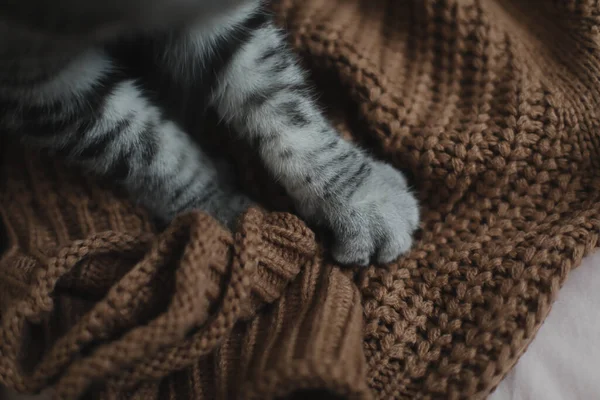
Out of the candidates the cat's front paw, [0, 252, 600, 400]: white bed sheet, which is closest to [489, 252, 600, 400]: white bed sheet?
[0, 252, 600, 400]: white bed sheet

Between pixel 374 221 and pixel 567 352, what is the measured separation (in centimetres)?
27

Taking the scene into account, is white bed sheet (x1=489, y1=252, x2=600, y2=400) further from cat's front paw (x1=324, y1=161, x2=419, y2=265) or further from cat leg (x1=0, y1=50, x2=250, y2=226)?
cat leg (x1=0, y1=50, x2=250, y2=226)

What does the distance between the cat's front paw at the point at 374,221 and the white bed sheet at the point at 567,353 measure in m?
0.19

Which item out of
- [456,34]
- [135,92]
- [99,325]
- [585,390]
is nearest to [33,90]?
[135,92]

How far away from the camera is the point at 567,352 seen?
23.5 inches

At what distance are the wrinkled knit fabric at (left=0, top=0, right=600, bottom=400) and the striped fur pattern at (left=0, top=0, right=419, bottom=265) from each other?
0.13 feet

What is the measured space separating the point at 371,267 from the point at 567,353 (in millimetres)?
247

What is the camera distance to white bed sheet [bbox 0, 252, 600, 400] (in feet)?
1.87

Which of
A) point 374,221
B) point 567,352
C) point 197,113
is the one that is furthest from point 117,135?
point 567,352

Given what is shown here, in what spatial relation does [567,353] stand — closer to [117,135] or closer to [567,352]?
[567,352]

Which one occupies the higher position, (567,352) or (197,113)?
(567,352)

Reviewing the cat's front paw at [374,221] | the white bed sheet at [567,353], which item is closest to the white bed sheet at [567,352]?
the white bed sheet at [567,353]

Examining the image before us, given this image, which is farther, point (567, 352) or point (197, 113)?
point (197, 113)

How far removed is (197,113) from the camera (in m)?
0.76
